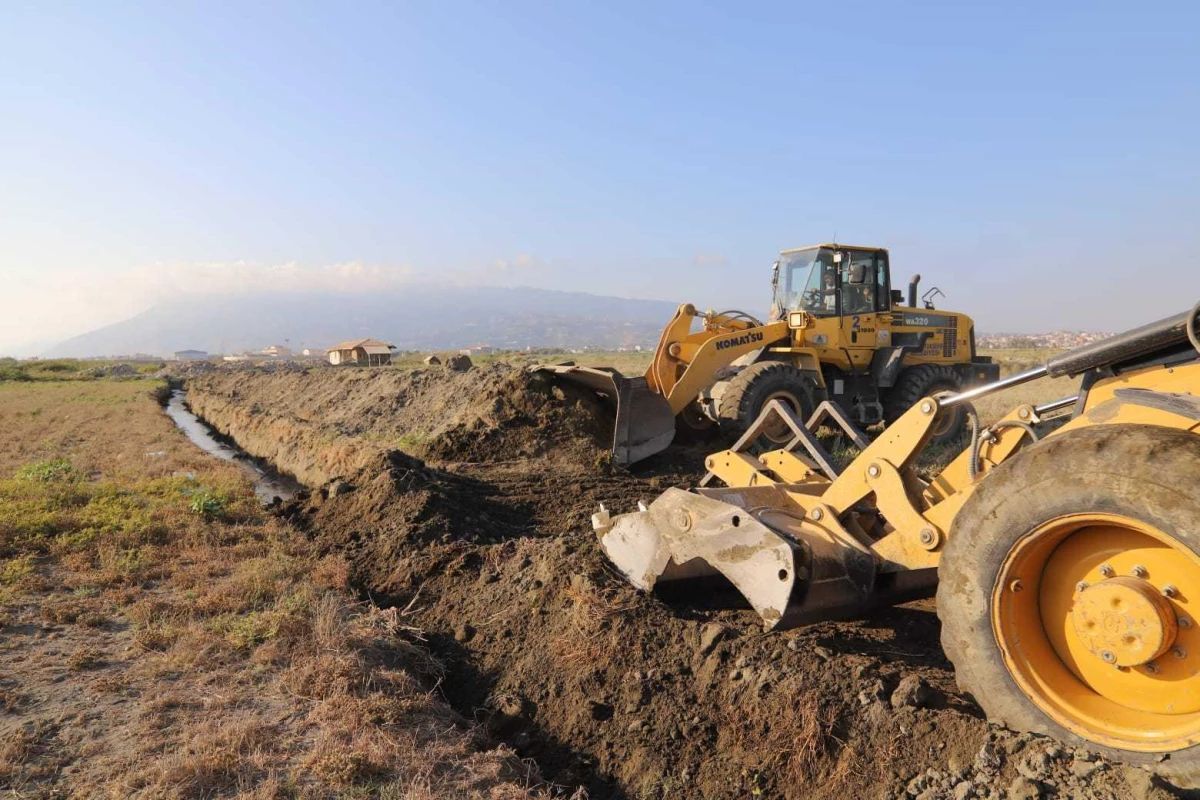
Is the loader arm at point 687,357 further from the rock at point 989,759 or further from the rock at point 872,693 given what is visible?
the rock at point 989,759

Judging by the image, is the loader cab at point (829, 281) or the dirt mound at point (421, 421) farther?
the loader cab at point (829, 281)

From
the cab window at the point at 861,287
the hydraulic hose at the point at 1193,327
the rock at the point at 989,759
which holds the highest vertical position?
the cab window at the point at 861,287

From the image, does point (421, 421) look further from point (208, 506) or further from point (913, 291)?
point (913, 291)

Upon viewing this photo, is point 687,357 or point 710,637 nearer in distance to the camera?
→ point 710,637

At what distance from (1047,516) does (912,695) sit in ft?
3.90

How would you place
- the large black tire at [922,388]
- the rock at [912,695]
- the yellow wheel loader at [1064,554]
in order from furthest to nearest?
the large black tire at [922,388], the rock at [912,695], the yellow wheel loader at [1064,554]

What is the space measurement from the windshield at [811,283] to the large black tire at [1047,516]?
32.1 feet

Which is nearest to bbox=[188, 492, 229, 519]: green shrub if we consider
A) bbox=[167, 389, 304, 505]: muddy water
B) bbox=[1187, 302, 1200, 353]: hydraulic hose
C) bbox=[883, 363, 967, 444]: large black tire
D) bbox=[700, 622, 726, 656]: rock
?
bbox=[167, 389, 304, 505]: muddy water

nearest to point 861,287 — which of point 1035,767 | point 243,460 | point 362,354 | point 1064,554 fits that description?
point 1064,554

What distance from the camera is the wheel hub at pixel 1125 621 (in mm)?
2586

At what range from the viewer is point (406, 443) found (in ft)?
43.6

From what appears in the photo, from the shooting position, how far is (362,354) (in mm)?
43281

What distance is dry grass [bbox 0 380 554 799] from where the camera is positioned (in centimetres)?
366

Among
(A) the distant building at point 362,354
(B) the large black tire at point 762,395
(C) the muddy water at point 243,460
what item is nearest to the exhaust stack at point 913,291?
(B) the large black tire at point 762,395
